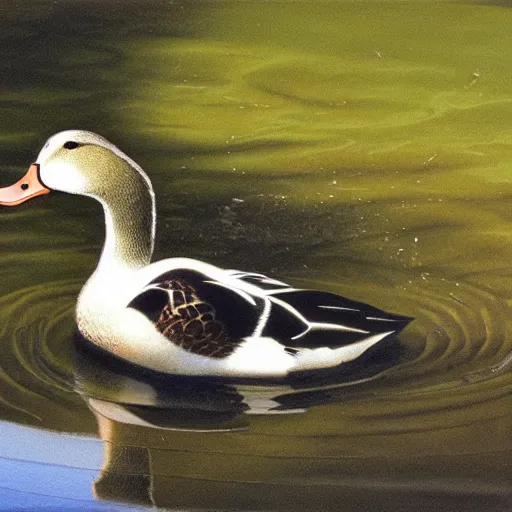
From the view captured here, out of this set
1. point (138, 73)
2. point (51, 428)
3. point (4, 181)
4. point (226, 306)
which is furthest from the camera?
point (138, 73)

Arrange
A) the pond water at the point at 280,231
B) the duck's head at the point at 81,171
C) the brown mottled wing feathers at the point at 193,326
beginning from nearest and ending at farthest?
the pond water at the point at 280,231 → the brown mottled wing feathers at the point at 193,326 → the duck's head at the point at 81,171

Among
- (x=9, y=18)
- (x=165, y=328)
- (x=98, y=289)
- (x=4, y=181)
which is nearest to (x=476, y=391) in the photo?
(x=165, y=328)

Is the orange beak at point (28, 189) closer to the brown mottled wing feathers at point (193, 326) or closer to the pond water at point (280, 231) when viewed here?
the pond water at point (280, 231)

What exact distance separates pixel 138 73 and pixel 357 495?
93 centimetres

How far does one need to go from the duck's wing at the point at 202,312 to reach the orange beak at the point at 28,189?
0.66ft

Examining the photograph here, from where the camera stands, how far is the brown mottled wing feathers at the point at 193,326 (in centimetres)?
128

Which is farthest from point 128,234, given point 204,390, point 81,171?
point 204,390

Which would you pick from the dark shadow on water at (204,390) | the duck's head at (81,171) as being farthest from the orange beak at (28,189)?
the dark shadow on water at (204,390)

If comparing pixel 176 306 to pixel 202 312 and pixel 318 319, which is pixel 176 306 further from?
pixel 318 319

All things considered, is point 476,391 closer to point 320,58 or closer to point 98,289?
point 98,289

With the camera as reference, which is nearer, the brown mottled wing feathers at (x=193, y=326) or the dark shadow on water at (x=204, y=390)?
the dark shadow on water at (x=204, y=390)

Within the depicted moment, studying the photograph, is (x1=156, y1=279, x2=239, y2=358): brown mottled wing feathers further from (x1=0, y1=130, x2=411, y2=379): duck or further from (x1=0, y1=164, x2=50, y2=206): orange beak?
(x1=0, y1=164, x2=50, y2=206): orange beak

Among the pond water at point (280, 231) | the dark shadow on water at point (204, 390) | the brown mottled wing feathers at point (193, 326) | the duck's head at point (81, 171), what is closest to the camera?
the pond water at point (280, 231)

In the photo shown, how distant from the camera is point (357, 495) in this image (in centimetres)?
101
